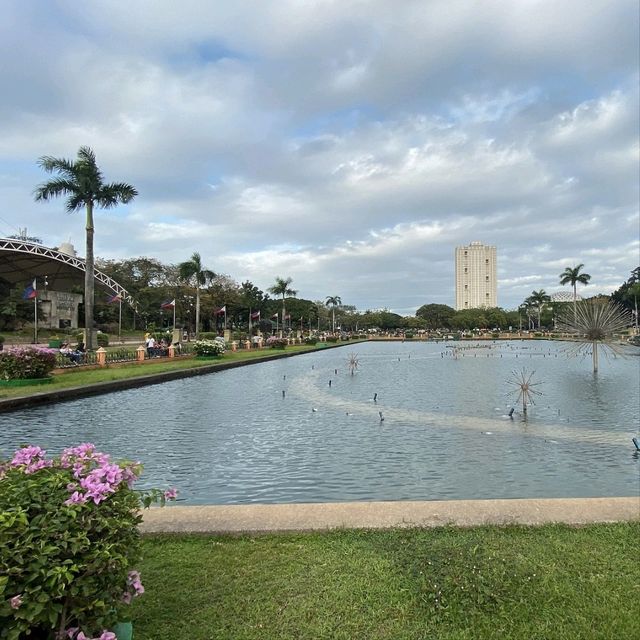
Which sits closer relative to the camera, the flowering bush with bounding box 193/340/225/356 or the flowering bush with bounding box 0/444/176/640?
the flowering bush with bounding box 0/444/176/640

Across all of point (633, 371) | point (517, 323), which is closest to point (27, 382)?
point (633, 371)

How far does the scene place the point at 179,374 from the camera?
75.8ft

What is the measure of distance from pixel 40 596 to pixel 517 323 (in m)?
132

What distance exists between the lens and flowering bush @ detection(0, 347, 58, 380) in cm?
1684

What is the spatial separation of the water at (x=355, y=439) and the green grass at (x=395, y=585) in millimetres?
2378

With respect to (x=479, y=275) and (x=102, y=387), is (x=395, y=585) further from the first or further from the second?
(x=479, y=275)

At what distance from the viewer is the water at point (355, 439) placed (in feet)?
22.7

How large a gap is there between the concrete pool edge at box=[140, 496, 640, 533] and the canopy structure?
5855 centimetres

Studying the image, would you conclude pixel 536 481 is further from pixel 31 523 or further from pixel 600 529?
pixel 31 523

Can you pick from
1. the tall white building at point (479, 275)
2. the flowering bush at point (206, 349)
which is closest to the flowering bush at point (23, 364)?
the flowering bush at point (206, 349)

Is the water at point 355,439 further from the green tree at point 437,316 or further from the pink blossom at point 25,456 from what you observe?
the green tree at point 437,316

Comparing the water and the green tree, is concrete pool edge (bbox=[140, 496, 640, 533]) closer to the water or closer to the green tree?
the water

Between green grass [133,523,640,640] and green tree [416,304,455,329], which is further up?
green tree [416,304,455,329]

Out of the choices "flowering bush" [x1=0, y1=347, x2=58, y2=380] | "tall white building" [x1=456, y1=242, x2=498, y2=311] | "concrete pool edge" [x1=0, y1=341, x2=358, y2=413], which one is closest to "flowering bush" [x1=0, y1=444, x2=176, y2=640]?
"concrete pool edge" [x1=0, y1=341, x2=358, y2=413]
